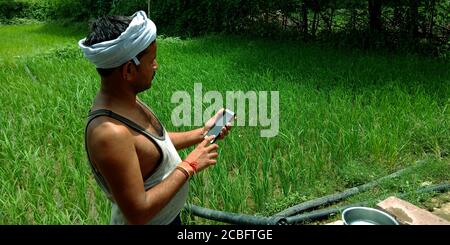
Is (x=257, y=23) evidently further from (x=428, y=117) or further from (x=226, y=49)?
(x=428, y=117)

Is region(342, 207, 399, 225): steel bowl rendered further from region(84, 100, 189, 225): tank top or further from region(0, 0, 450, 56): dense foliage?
region(0, 0, 450, 56): dense foliage

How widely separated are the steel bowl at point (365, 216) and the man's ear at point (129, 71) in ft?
2.98

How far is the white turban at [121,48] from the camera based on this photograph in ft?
4.15

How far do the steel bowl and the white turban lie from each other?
95 centimetres

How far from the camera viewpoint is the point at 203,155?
1.53m

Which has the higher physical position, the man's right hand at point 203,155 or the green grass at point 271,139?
the man's right hand at point 203,155

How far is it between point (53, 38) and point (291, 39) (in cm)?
796

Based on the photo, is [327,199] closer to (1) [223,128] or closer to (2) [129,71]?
(1) [223,128]

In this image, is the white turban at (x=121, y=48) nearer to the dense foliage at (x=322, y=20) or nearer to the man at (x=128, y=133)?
the man at (x=128, y=133)

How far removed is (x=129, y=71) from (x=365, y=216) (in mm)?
1024

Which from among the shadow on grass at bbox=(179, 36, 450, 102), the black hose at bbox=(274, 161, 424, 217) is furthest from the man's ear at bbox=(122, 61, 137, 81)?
the shadow on grass at bbox=(179, 36, 450, 102)

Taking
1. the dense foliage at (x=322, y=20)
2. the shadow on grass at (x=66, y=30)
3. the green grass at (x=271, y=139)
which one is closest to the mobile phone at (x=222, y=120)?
the green grass at (x=271, y=139)

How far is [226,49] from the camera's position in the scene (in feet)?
27.0

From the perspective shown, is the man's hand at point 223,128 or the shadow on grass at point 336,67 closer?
the man's hand at point 223,128
